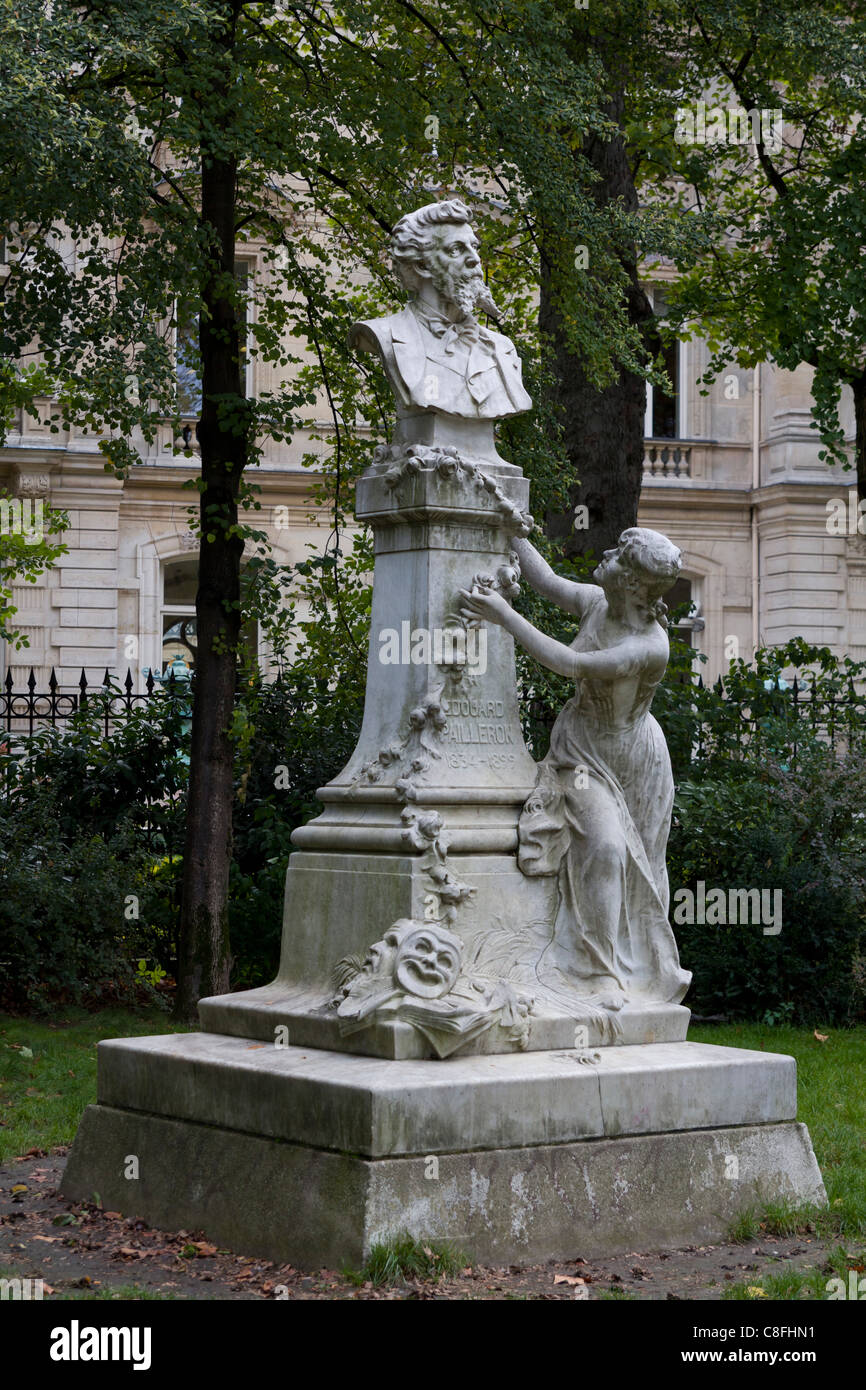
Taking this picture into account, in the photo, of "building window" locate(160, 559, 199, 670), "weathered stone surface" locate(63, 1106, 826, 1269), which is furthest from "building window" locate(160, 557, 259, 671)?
"weathered stone surface" locate(63, 1106, 826, 1269)

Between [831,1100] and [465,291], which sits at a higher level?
[465,291]

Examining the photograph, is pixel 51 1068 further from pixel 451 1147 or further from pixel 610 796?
pixel 451 1147

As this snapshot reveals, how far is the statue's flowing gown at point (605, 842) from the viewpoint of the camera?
7.23 meters

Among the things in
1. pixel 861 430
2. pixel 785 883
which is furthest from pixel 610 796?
pixel 861 430

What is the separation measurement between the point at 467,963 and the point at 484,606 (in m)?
1.40

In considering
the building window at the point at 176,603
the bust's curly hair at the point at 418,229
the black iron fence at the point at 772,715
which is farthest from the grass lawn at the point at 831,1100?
the building window at the point at 176,603

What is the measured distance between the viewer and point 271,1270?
6.29 m

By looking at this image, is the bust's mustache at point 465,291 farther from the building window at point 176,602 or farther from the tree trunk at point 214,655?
the building window at point 176,602

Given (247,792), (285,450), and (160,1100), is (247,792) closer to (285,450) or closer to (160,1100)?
(160,1100)

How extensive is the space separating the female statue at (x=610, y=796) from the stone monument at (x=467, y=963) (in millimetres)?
11

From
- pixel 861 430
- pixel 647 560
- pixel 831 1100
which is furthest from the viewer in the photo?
pixel 861 430

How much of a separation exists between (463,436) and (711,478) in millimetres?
26198

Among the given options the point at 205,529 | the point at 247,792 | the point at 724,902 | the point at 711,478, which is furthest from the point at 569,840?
the point at 711,478

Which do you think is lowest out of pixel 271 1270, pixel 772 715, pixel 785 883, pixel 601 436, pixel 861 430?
pixel 271 1270
